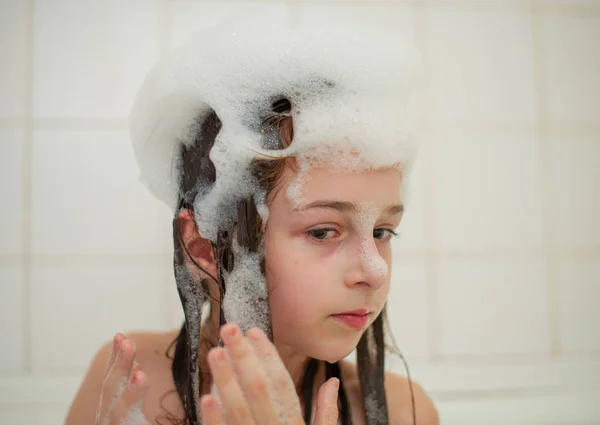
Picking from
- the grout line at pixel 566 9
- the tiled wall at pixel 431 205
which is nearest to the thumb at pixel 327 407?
the tiled wall at pixel 431 205

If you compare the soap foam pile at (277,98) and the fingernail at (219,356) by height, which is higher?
the soap foam pile at (277,98)

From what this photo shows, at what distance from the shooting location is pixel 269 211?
0.75 meters

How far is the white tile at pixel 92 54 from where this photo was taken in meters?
1.11

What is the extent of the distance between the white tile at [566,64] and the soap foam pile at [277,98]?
628 millimetres

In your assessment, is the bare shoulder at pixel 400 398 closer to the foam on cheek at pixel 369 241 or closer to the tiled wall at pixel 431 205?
the tiled wall at pixel 431 205

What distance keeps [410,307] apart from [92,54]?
1.02 meters

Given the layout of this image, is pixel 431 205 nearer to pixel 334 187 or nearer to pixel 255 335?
pixel 334 187

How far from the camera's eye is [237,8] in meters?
1.19

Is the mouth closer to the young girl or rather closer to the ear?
the young girl

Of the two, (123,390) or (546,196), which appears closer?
(123,390)

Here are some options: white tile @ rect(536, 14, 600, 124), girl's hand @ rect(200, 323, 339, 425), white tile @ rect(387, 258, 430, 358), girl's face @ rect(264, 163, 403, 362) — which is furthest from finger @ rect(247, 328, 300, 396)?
white tile @ rect(536, 14, 600, 124)

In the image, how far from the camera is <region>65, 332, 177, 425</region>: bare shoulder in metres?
0.91

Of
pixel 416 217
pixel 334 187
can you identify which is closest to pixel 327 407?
pixel 334 187

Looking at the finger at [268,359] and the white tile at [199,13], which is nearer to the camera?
the finger at [268,359]
